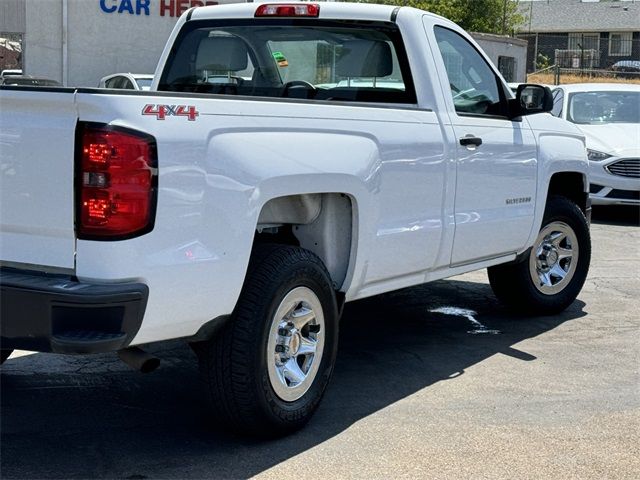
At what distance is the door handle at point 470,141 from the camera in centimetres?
605

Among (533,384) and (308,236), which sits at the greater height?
(308,236)

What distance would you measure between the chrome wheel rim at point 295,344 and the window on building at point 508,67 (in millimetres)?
31829

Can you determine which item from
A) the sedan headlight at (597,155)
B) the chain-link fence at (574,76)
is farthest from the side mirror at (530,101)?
the chain-link fence at (574,76)

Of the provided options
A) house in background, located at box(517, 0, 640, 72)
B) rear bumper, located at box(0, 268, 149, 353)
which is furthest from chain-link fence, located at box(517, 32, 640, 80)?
rear bumper, located at box(0, 268, 149, 353)

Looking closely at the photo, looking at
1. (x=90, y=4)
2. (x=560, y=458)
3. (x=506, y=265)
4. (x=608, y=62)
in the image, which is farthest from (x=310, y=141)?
(x=608, y=62)

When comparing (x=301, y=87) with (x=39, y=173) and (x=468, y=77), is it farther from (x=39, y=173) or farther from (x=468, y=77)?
(x=39, y=173)

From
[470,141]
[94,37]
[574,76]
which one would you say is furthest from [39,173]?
[574,76]

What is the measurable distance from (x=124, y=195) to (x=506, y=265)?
4011 millimetres

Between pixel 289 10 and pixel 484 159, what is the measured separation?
147cm

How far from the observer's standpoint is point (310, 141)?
4.84 meters

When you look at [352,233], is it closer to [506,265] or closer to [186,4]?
[506,265]

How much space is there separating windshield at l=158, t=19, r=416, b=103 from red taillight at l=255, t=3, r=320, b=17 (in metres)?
0.05

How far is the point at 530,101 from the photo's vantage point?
683 centimetres

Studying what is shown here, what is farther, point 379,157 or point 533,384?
point 533,384
